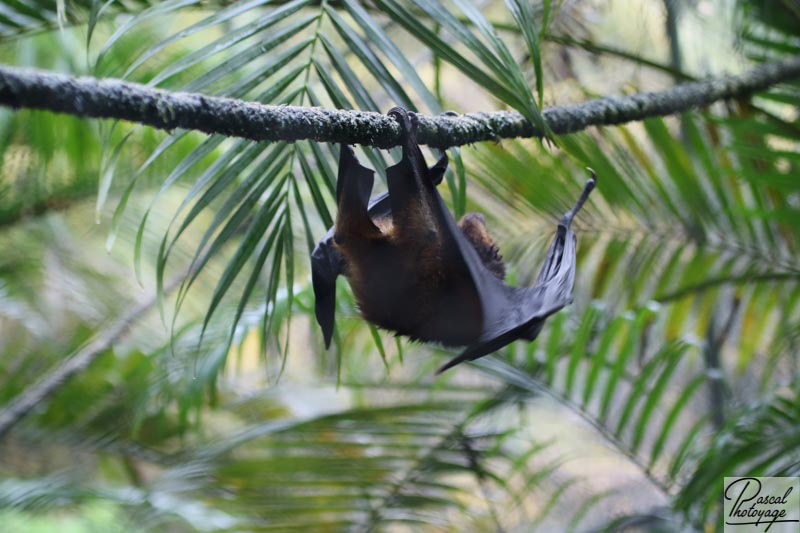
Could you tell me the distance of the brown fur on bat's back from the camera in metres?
1.63

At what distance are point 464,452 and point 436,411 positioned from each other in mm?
157

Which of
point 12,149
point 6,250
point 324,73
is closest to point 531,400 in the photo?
point 324,73

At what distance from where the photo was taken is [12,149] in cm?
314

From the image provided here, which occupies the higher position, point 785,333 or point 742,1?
point 742,1

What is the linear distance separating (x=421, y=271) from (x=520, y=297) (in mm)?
233

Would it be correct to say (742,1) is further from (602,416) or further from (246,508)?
(246,508)

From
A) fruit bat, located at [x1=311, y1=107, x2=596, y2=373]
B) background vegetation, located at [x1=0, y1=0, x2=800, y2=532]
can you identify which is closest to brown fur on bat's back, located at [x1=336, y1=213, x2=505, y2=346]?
fruit bat, located at [x1=311, y1=107, x2=596, y2=373]

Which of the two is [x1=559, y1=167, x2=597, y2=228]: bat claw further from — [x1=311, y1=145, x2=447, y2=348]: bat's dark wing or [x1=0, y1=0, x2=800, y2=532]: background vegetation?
[x1=311, y1=145, x2=447, y2=348]: bat's dark wing

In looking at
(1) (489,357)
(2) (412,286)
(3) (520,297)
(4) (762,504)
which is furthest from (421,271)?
(4) (762,504)

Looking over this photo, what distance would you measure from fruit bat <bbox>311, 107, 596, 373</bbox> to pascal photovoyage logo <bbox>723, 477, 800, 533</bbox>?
64cm

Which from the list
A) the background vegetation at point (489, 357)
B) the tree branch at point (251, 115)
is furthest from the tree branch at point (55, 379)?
the tree branch at point (251, 115)

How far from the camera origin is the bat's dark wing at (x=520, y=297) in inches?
57.9

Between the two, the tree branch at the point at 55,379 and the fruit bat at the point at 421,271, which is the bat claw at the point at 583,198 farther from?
the tree branch at the point at 55,379

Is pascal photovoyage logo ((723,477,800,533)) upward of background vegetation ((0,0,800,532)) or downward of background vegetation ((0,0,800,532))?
downward
